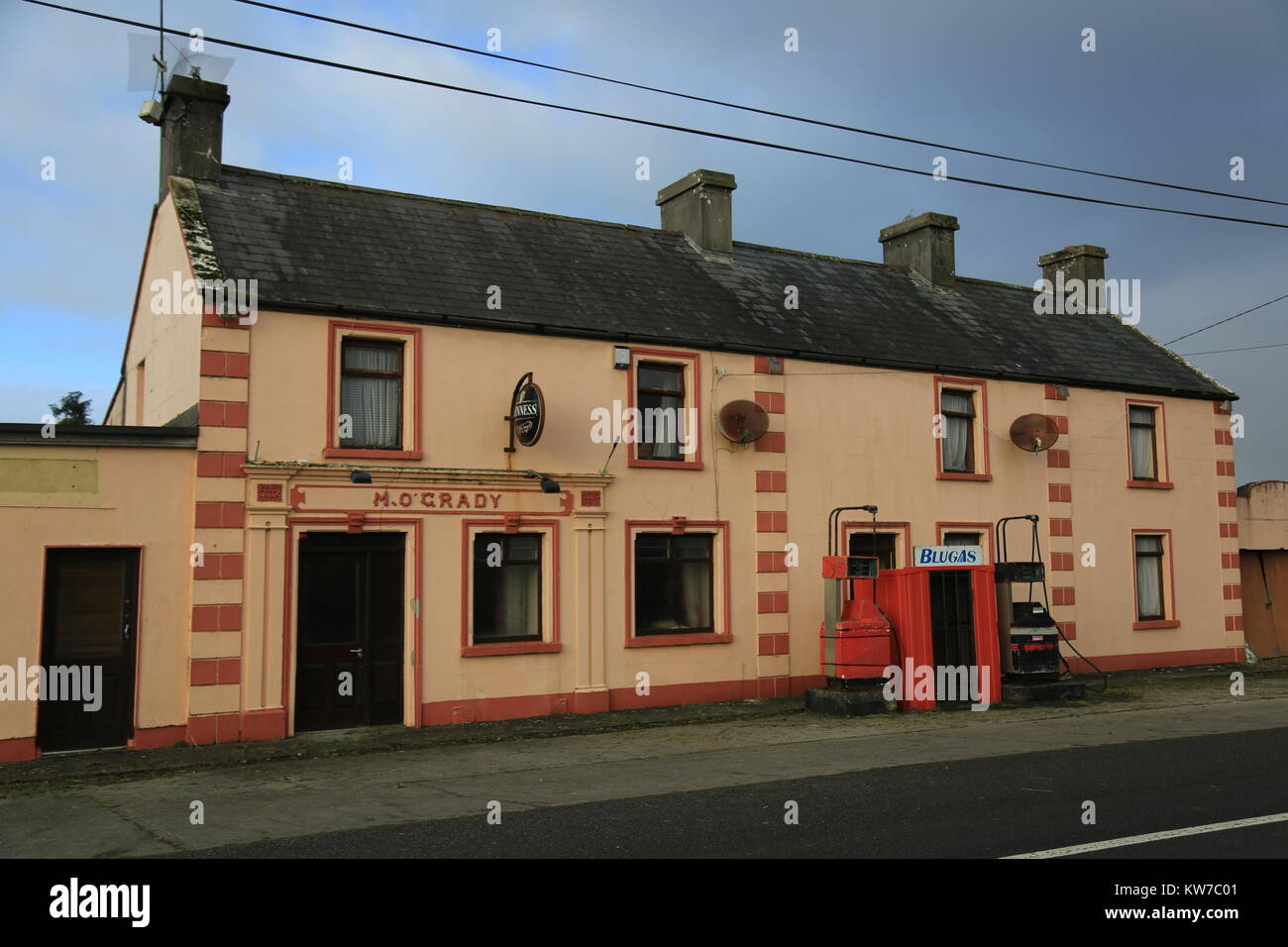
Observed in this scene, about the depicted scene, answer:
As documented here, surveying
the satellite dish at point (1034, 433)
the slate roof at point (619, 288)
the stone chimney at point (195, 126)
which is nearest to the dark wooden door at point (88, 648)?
the slate roof at point (619, 288)

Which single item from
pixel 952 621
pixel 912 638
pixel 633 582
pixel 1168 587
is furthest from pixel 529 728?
pixel 1168 587

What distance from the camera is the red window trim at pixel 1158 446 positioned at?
74.5 feet

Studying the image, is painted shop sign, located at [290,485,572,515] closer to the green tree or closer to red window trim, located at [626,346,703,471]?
red window trim, located at [626,346,703,471]

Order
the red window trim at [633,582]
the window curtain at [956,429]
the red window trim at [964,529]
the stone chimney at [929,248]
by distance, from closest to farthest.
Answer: the red window trim at [633,582] → the red window trim at [964,529] → the window curtain at [956,429] → the stone chimney at [929,248]

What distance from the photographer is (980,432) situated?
69.0 ft

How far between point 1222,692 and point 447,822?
14790 mm

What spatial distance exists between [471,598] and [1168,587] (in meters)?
15.0

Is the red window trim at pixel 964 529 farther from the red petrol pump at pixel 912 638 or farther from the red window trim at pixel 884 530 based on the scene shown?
the red petrol pump at pixel 912 638

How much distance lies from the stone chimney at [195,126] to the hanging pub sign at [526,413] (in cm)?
583

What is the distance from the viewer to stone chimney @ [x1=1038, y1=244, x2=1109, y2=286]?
26672mm

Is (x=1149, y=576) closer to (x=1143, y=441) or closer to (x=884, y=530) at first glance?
(x=1143, y=441)

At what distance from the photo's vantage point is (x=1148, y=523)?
22.7m

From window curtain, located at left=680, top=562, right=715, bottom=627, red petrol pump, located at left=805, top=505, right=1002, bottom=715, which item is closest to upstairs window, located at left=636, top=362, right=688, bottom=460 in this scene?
window curtain, located at left=680, top=562, right=715, bottom=627
